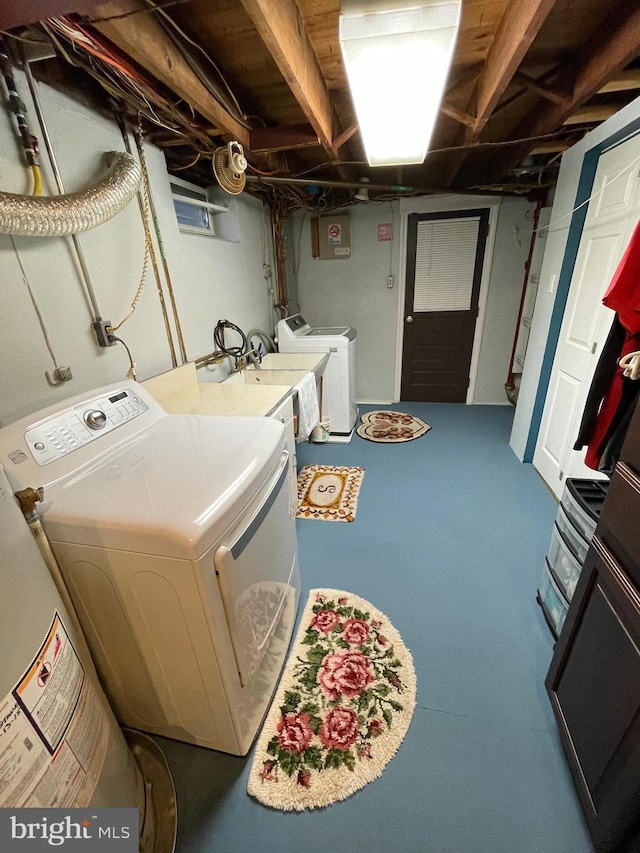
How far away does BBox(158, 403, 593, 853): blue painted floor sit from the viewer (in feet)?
3.51

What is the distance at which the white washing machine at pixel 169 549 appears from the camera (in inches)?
35.1

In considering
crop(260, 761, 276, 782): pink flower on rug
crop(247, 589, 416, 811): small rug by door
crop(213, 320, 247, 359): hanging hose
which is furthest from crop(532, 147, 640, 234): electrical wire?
crop(260, 761, 276, 782): pink flower on rug

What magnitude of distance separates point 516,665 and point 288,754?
989 mm

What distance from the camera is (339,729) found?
130 centimetres

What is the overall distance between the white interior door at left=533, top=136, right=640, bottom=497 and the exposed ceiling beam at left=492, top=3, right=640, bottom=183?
0.39m

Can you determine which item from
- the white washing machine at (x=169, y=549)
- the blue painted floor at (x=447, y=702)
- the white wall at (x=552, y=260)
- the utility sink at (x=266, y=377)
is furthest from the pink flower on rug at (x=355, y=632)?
the white wall at (x=552, y=260)

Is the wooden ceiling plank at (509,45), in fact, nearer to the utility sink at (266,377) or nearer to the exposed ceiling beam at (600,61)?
the exposed ceiling beam at (600,61)

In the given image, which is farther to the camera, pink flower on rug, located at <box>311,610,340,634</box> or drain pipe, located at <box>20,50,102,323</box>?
pink flower on rug, located at <box>311,610,340,634</box>

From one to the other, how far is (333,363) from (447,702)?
2.60 m

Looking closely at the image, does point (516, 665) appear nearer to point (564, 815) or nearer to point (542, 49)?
point (564, 815)

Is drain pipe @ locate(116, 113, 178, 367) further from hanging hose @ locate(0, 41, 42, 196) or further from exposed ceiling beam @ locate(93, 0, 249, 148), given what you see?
hanging hose @ locate(0, 41, 42, 196)

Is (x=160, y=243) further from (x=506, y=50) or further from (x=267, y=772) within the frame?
(x=267, y=772)

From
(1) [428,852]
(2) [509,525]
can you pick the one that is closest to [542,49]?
(2) [509,525]

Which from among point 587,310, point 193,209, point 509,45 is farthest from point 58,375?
point 587,310
